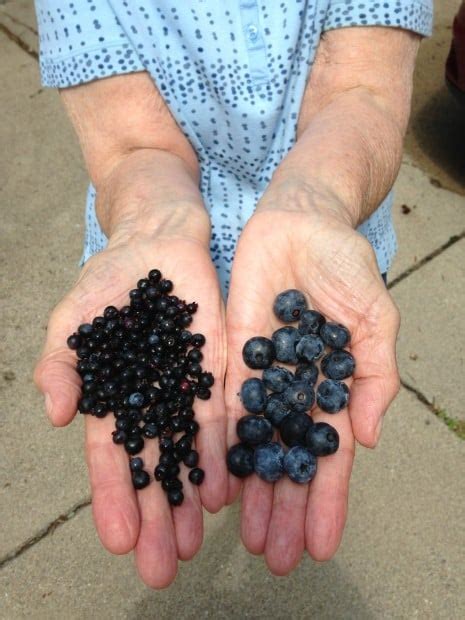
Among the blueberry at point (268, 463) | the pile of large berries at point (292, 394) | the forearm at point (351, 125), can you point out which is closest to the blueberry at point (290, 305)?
the pile of large berries at point (292, 394)

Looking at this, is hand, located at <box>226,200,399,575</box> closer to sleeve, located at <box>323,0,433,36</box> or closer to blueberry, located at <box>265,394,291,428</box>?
blueberry, located at <box>265,394,291,428</box>

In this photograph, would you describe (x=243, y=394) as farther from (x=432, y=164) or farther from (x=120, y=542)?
(x=432, y=164)

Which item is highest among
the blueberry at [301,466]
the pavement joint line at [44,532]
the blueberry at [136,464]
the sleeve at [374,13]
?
the sleeve at [374,13]

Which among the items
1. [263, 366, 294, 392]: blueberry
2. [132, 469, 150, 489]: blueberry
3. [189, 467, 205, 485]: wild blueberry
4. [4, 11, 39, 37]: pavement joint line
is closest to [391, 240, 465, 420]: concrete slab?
[263, 366, 294, 392]: blueberry

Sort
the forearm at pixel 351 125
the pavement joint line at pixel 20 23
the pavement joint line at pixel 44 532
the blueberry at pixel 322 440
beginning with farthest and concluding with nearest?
1. the pavement joint line at pixel 20 23
2. the pavement joint line at pixel 44 532
3. the forearm at pixel 351 125
4. the blueberry at pixel 322 440

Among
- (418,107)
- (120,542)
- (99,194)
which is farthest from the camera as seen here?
(418,107)

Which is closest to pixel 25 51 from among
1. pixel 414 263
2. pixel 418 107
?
pixel 418 107

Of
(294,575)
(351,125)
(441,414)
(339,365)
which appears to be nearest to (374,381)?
(339,365)

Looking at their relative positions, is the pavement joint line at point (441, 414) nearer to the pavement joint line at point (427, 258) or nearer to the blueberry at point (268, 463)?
the pavement joint line at point (427, 258)
